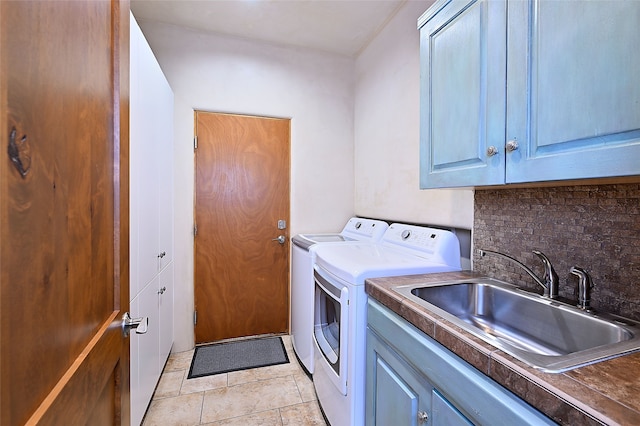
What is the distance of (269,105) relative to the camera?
8.81 feet

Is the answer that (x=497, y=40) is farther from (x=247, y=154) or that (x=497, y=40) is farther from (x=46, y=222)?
(x=247, y=154)

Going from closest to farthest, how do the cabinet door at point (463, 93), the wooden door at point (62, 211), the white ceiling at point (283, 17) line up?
the wooden door at point (62, 211), the cabinet door at point (463, 93), the white ceiling at point (283, 17)

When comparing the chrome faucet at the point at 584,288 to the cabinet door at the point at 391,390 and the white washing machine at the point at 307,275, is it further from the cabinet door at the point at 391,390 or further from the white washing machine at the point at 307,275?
the white washing machine at the point at 307,275

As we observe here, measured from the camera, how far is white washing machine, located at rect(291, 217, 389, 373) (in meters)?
2.03

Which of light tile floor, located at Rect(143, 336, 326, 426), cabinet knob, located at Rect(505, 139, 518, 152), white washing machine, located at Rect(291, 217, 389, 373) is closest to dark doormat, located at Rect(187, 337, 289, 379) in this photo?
light tile floor, located at Rect(143, 336, 326, 426)

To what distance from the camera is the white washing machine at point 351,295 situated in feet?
4.31

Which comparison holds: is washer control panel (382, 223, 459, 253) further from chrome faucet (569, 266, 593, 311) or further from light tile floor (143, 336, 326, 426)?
light tile floor (143, 336, 326, 426)

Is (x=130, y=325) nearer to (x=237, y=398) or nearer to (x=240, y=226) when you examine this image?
(x=237, y=398)

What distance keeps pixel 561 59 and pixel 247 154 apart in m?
2.25

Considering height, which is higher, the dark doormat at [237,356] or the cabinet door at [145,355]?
the cabinet door at [145,355]

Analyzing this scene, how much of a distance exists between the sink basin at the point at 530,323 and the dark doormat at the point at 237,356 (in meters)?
1.58

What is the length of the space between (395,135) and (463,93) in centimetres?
108

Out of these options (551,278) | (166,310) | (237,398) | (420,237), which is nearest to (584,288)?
(551,278)

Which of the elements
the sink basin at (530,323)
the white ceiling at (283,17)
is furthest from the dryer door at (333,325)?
the white ceiling at (283,17)
